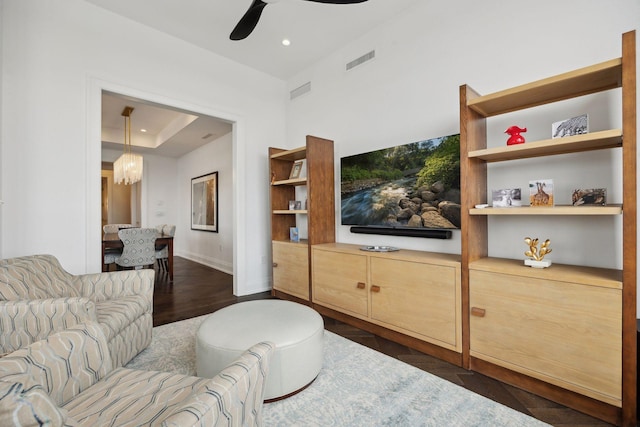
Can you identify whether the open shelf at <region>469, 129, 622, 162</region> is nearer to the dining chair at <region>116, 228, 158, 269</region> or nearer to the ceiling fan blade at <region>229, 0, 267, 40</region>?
the ceiling fan blade at <region>229, 0, 267, 40</region>

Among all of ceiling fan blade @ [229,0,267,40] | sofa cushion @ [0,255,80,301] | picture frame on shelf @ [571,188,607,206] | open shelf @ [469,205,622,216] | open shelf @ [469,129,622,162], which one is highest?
ceiling fan blade @ [229,0,267,40]

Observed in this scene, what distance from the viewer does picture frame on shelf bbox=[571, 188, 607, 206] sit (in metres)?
1.73

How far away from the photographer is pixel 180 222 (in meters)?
7.69

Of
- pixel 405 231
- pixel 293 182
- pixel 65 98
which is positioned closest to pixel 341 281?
pixel 405 231

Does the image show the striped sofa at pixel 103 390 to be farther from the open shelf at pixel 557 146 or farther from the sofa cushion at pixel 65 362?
the open shelf at pixel 557 146

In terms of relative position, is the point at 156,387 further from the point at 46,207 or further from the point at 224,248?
the point at 224,248

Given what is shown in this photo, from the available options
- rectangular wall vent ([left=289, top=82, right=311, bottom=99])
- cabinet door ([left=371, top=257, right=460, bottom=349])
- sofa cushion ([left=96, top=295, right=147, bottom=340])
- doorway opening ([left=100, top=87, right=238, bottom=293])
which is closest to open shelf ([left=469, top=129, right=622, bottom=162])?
cabinet door ([left=371, top=257, right=460, bottom=349])

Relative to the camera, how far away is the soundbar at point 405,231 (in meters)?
2.60

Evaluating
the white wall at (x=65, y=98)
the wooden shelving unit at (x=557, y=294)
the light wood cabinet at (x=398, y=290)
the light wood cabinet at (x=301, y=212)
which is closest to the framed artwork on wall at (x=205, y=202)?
the light wood cabinet at (x=301, y=212)

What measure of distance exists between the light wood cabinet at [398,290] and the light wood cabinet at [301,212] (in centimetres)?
31

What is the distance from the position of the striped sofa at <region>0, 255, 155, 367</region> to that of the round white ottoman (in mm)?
591

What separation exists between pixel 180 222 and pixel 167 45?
522 centimetres

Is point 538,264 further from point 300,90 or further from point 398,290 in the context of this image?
point 300,90

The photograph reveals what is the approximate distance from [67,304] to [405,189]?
272 centimetres
